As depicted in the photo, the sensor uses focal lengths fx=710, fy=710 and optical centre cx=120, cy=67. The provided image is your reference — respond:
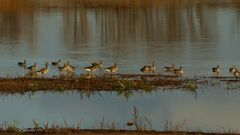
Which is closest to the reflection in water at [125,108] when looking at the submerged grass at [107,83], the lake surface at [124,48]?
the lake surface at [124,48]

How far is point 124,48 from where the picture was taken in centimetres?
4191

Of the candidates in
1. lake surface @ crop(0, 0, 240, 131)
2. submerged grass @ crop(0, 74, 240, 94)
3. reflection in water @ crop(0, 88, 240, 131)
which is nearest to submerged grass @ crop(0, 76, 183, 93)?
submerged grass @ crop(0, 74, 240, 94)

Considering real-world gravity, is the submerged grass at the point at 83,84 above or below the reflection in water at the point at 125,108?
above

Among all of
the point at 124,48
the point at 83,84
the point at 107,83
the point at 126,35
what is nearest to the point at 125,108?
the point at 107,83

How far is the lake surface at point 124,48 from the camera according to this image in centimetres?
2164

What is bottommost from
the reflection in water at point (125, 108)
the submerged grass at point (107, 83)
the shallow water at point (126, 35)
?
the reflection in water at point (125, 108)

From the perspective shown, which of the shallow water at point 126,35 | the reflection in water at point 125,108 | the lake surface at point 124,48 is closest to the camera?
the reflection in water at point 125,108

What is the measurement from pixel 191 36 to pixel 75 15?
1799cm

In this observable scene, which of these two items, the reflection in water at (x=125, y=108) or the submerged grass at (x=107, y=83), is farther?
the submerged grass at (x=107, y=83)

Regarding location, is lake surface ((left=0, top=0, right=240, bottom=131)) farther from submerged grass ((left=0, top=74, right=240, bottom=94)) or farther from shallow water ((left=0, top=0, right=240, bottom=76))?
submerged grass ((left=0, top=74, right=240, bottom=94))

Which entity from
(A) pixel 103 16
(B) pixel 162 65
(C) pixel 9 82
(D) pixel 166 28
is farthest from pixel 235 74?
(A) pixel 103 16

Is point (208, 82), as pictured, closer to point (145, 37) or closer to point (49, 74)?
point (49, 74)

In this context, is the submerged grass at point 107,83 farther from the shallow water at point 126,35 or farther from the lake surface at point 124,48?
the shallow water at point 126,35

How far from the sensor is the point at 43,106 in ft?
75.0
